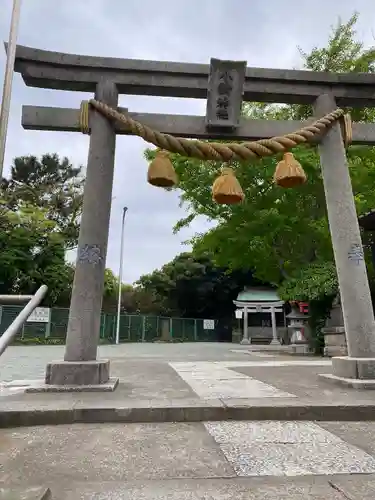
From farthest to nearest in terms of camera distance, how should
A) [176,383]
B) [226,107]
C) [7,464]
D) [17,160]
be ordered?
[17,160]
[226,107]
[176,383]
[7,464]

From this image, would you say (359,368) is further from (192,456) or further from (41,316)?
(41,316)

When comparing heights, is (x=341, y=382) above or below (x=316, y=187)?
below

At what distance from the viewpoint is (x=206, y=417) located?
→ 12.3 feet

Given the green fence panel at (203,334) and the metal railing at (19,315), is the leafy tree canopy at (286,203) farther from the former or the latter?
the green fence panel at (203,334)

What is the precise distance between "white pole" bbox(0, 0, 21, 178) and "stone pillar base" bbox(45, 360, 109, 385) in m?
2.51

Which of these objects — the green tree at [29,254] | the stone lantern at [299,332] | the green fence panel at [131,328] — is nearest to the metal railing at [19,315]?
the stone lantern at [299,332]

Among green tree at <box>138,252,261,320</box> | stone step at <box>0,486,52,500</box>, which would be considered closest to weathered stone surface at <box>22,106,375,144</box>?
stone step at <box>0,486,52,500</box>

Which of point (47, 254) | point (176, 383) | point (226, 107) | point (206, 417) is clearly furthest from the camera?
point (47, 254)

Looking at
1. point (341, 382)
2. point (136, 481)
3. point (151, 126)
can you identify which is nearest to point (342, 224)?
point (341, 382)

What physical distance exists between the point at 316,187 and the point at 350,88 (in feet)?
24.0

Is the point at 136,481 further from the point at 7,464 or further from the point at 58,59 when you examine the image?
the point at 58,59

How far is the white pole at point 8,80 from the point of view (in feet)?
12.4


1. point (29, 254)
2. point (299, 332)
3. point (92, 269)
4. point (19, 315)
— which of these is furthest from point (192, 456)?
point (29, 254)

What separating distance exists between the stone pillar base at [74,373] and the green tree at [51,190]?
23791 mm
